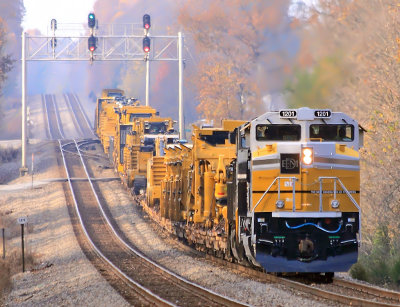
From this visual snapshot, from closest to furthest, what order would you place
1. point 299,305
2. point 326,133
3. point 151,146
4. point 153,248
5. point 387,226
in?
point 299,305, point 326,133, point 387,226, point 153,248, point 151,146

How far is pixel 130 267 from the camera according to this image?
82.9 feet

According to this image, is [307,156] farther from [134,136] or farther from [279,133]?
[134,136]

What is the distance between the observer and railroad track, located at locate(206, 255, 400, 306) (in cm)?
1614

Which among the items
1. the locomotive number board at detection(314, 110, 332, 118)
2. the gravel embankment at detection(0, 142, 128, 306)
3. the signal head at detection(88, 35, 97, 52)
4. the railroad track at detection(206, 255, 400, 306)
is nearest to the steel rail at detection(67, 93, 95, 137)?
the gravel embankment at detection(0, 142, 128, 306)

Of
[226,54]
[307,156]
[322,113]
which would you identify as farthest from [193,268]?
[226,54]

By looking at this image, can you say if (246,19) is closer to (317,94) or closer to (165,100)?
(317,94)

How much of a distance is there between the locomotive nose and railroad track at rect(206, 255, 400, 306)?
0.97 m

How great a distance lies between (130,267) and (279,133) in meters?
9.79

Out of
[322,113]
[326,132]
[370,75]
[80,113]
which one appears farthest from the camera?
[80,113]

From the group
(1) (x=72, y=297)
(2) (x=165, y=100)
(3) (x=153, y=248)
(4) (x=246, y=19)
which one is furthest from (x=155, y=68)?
(1) (x=72, y=297)

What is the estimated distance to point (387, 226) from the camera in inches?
1083

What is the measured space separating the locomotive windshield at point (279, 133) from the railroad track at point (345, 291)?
339 cm

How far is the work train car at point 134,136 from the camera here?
A: 1806 inches

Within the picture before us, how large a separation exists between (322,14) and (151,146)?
19.2 meters
